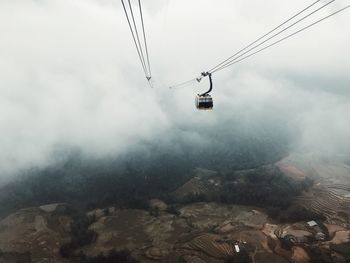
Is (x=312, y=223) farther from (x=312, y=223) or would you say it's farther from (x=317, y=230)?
(x=317, y=230)

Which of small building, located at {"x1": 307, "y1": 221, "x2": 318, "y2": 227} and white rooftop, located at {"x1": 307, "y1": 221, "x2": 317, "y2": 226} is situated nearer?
small building, located at {"x1": 307, "y1": 221, "x2": 318, "y2": 227}

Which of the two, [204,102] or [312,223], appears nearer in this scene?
[204,102]

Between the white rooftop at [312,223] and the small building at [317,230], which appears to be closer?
the small building at [317,230]

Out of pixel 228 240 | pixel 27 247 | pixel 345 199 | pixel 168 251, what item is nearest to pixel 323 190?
pixel 345 199

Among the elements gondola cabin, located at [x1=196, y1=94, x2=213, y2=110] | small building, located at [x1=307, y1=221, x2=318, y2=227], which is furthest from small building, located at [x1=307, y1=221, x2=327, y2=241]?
gondola cabin, located at [x1=196, y1=94, x2=213, y2=110]

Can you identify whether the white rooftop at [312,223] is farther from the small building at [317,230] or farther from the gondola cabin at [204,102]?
the gondola cabin at [204,102]

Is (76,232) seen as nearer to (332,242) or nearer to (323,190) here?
(332,242)

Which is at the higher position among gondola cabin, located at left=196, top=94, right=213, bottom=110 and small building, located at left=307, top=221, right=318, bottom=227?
gondola cabin, located at left=196, top=94, right=213, bottom=110

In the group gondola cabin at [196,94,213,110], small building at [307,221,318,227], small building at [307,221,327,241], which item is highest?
gondola cabin at [196,94,213,110]

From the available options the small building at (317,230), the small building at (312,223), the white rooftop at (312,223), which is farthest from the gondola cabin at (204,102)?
the white rooftop at (312,223)

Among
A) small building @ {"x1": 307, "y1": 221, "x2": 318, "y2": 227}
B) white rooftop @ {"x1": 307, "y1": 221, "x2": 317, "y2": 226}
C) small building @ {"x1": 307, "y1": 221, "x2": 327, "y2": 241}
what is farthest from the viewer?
white rooftop @ {"x1": 307, "y1": 221, "x2": 317, "y2": 226}

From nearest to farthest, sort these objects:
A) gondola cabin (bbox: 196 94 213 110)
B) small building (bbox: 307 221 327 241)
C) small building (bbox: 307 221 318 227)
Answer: gondola cabin (bbox: 196 94 213 110) → small building (bbox: 307 221 327 241) → small building (bbox: 307 221 318 227)

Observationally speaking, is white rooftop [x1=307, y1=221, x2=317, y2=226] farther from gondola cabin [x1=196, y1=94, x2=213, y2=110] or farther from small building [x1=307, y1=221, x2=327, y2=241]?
gondola cabin [x1=196, y1=94, x2=213, y2=110]

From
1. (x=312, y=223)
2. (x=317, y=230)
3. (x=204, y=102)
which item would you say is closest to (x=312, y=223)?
(x=312, y=223)
